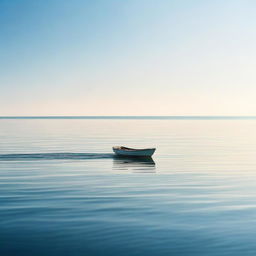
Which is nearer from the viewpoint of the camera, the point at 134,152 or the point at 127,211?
the point at 127,211

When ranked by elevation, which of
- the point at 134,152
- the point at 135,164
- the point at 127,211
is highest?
the point at 134,152

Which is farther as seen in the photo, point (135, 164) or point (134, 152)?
point (134, 152)

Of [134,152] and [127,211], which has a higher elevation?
[134,152]

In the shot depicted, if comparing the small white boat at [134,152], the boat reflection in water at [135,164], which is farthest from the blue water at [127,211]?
the small white boat at [134,152]

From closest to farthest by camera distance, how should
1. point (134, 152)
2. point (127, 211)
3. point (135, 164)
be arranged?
point (127, 211), point (135, 164), point (134, 152)

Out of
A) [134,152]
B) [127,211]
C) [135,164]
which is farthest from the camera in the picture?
[134,152]

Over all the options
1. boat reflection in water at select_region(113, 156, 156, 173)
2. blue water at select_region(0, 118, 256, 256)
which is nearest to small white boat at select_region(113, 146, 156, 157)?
boat reflection in water at select_region(113, 156, 156, 173)

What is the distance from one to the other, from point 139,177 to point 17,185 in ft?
Result: 43.1

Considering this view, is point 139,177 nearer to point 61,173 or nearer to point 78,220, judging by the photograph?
point 61,173

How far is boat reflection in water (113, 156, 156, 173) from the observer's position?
49.5m

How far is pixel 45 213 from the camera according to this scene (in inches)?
979

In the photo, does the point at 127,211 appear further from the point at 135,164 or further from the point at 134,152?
the point at 134,152

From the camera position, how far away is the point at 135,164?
5562cm

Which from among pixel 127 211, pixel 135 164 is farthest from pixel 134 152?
pixel 127 211
